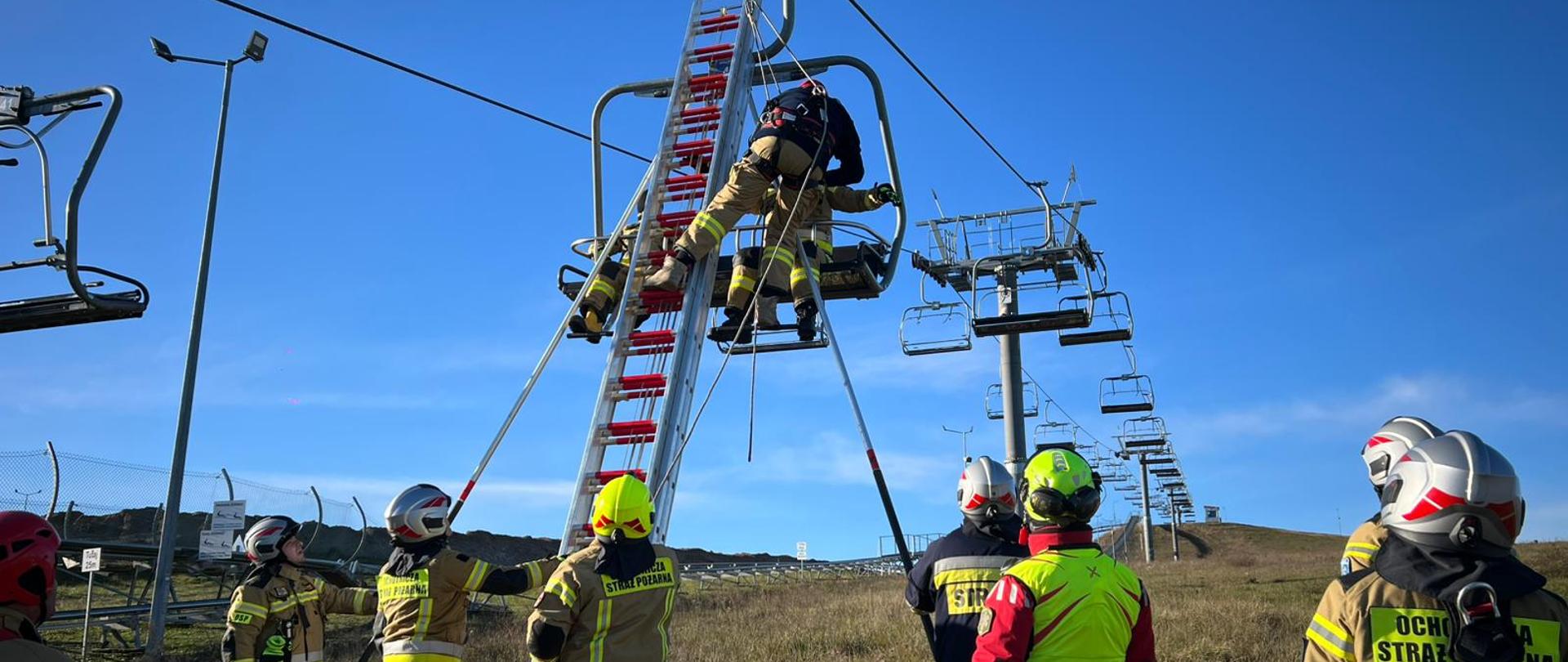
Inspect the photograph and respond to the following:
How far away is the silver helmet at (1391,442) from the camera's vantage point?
4.98m

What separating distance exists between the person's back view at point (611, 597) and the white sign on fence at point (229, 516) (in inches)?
479

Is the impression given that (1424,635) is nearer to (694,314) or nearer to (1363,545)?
(1363,545)

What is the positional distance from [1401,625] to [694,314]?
19.4 ft

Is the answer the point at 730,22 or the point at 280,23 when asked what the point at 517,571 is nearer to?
the point at 280,23

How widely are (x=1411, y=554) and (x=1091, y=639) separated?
1.18 meters

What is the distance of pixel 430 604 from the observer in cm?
634

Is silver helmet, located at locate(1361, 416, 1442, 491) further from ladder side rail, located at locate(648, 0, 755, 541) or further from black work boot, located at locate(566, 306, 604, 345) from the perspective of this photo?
black work boot, located at locate(566, 306, 604, 345)

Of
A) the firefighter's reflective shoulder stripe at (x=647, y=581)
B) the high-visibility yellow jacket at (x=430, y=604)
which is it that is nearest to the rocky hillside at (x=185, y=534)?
the high-visibility yellow jacket at (x=430, y=604)

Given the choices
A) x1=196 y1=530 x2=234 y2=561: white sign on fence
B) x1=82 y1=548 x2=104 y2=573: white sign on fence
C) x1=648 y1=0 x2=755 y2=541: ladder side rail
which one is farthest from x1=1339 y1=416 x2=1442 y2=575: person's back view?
x1=196 y1=530 x2=234 y2=561: white sign on fence

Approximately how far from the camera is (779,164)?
28.2ft

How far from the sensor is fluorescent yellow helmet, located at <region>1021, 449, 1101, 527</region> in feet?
14.3

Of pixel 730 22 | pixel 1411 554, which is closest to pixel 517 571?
Result: pixel 1411 554

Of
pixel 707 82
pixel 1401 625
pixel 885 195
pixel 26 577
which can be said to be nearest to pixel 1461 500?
pixel 1401 625

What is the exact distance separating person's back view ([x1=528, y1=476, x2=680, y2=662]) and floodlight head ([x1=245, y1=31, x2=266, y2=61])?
44.8ft
